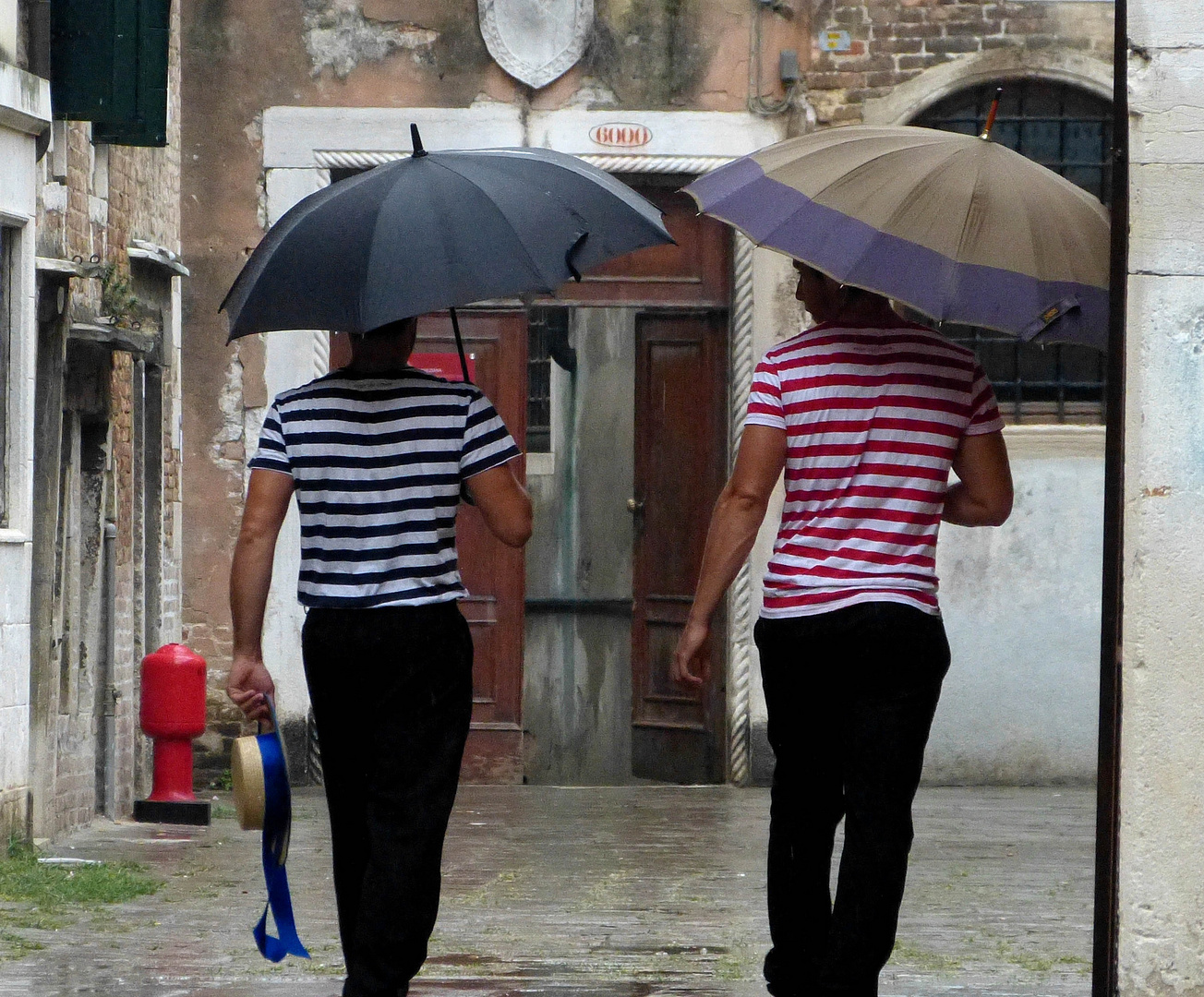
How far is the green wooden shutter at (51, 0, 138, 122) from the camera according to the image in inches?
356

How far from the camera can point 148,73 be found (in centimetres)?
932

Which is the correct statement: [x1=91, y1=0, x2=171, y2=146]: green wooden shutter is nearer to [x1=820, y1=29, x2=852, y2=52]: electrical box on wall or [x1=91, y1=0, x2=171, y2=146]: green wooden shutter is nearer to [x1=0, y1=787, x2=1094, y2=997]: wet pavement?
[x1=0, y1=787, x2=1094, y2=997]: wet pavement

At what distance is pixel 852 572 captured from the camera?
183 inches

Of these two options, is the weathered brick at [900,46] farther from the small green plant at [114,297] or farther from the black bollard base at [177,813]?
the black bollard base at [177,813]

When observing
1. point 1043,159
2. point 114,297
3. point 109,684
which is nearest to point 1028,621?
point 1043,159

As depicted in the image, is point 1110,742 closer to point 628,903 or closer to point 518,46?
point 628,903

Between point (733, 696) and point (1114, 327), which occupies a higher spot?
point (1114, 327)

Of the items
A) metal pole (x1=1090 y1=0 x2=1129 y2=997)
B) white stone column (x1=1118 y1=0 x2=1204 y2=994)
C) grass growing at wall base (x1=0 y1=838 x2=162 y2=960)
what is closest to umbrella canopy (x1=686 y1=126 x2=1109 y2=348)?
metal pole (x1=1090 y1=0 x2=1129 y2=997)

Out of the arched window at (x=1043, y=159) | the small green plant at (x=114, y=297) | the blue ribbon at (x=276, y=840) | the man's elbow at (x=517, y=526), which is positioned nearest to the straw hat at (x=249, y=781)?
the blue ribbon at (x=276, y=840)

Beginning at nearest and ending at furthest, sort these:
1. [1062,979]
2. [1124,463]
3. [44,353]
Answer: [1124,463] < [1062,979] < [44,353]

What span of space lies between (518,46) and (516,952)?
262 inches

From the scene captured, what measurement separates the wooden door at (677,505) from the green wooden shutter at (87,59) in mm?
4094

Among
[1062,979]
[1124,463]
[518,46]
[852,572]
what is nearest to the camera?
[852,572]

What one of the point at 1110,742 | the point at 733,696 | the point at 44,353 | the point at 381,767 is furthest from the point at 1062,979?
the point at 733,696
